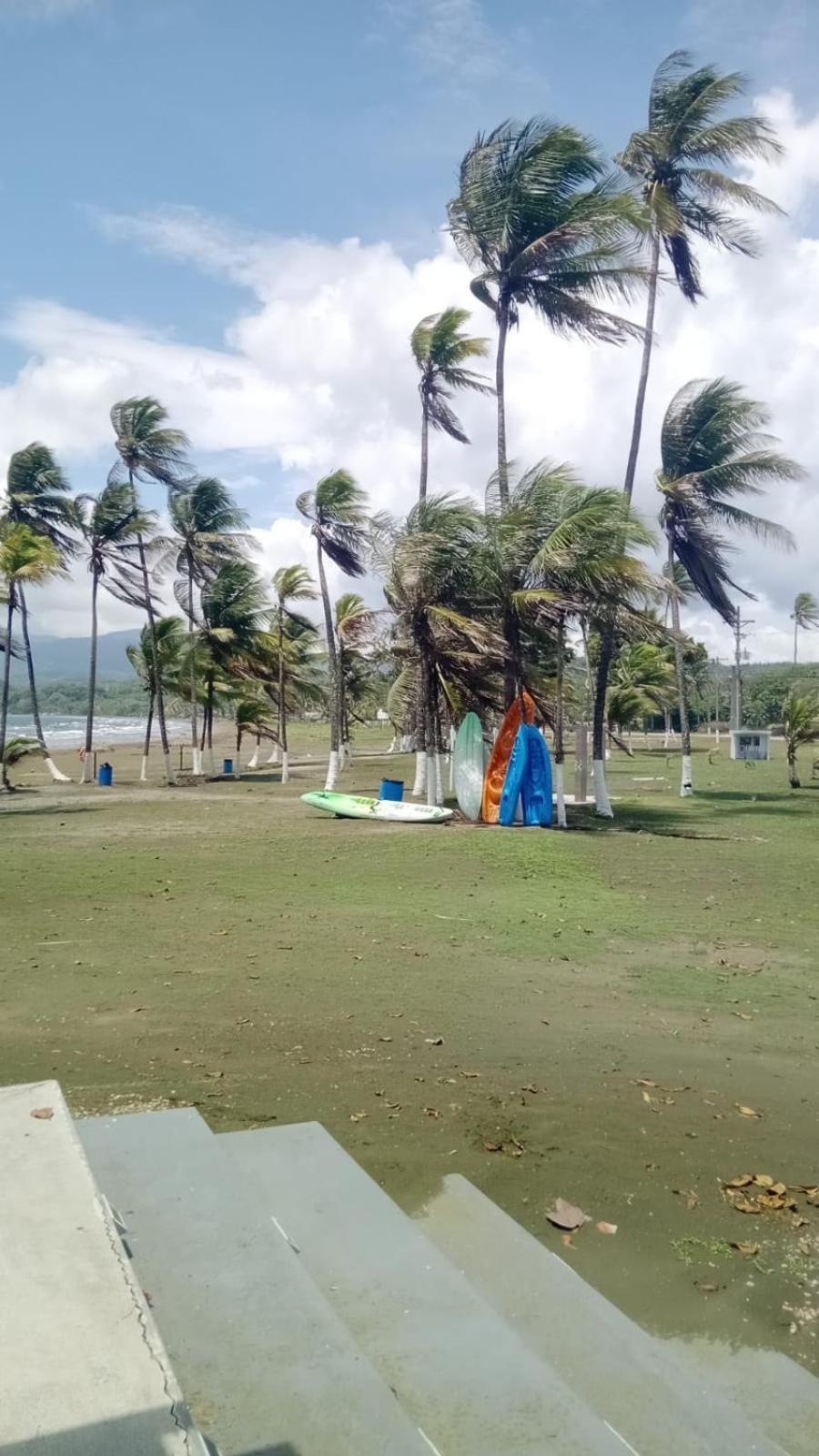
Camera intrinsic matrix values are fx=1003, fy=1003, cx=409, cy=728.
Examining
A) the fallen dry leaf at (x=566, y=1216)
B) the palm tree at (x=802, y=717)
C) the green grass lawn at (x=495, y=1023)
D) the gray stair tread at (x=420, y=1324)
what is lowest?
the fallen dry leaf at (x=566, y=1216)

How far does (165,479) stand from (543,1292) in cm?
3124

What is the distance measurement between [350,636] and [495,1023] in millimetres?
18466

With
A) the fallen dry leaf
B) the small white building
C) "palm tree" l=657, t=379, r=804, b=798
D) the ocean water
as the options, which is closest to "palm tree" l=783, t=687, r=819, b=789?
"palm tree" l=657, t=379, r=804, b=798

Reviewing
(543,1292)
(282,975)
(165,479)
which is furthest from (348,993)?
(165,479)

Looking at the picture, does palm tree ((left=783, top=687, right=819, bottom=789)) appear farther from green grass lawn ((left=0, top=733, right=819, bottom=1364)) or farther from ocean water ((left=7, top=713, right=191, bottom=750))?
ocean water ((left=7, top=713, right=191, bottom=750))

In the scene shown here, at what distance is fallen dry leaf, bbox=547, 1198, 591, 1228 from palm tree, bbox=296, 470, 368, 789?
2364 cm

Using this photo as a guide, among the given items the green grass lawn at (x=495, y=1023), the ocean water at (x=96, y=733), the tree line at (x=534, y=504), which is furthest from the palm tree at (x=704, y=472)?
the ocean water at (x=96, y=733)

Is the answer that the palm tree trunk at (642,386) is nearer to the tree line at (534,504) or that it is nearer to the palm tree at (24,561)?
the tree line at (534,504)

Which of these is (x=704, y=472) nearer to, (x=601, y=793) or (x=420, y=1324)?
(x=601, y=793)

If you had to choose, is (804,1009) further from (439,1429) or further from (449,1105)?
(439,1429)

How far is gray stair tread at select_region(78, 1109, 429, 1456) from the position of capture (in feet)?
8.57

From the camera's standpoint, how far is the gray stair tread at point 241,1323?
2611 millimetres

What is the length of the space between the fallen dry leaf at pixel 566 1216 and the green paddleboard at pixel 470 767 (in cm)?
1611

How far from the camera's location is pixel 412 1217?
15.2ft
